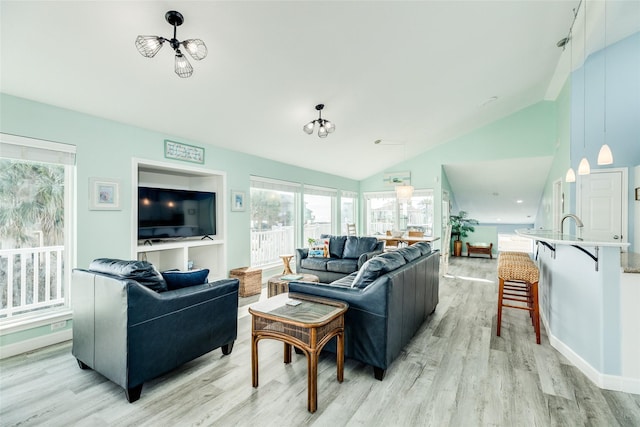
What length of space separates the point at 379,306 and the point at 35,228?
11.6ft

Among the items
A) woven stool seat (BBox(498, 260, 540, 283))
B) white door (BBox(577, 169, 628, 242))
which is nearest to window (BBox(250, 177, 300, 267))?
woven stool seat (BBox(498, 260, 540, 283))

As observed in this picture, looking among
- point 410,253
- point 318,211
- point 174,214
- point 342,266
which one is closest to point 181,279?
point 174,214

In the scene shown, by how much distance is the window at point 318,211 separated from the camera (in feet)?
22.0

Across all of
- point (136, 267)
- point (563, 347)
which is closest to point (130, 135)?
point (136, 267)

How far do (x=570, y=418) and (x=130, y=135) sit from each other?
476 cm

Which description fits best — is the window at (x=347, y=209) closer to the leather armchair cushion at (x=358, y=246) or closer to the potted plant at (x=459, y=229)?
the leather armchair cushion at (x=358, y=246)

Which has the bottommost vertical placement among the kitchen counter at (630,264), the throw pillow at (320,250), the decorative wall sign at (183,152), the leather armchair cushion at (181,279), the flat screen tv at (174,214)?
the throw pillow at (320,250)

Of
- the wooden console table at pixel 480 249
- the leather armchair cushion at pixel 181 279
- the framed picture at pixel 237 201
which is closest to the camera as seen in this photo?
the leather armchair cushion at pixel 181 279

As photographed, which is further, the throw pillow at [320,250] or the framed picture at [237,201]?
the throw pillow at [320,250]

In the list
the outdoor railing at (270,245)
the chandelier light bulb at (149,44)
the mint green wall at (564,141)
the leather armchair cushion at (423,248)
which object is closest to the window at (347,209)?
the outdoor railing at (270,245)

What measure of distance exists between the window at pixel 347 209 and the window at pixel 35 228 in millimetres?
5872

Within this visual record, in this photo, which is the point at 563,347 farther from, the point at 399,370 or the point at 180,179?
the point at 180,179

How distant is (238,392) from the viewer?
6.84 ft

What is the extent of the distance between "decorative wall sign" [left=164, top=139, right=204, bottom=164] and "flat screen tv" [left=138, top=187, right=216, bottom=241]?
1.52ft
